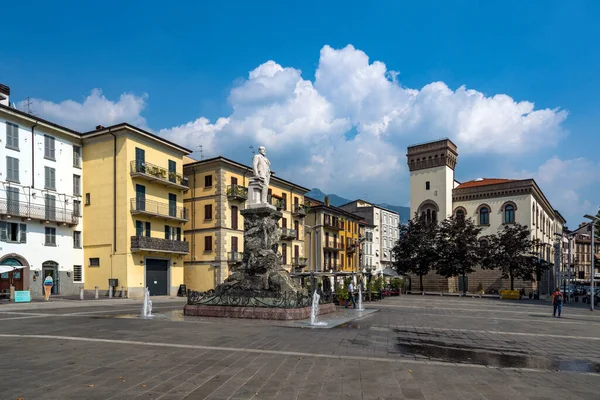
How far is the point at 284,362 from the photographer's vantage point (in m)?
9.39

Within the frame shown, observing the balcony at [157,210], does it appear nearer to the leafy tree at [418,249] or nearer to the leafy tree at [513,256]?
the leafy tree at [418,249]

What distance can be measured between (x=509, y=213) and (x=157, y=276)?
144ft

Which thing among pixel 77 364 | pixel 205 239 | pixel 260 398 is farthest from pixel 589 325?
pixel 205 239

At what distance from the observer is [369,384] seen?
7.68 m

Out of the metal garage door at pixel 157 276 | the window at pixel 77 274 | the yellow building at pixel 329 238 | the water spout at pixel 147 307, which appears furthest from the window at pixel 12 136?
the yellow building at pixel 329 238

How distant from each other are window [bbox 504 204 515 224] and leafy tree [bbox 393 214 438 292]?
10083 millimetres

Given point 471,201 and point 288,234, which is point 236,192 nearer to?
point 288,234

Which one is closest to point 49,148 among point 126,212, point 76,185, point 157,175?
point 76,185

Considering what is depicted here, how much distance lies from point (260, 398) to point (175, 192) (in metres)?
38.1

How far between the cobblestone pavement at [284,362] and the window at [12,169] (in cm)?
2070

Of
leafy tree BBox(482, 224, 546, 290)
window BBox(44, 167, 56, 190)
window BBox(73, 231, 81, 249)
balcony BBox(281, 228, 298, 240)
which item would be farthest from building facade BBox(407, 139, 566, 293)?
window BBox(44, 167, 56, 190)

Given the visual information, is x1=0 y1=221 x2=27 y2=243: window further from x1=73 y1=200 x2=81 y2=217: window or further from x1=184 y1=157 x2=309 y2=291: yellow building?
x1=184 y1=157 x2=309 y2=291: yellow building

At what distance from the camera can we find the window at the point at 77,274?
3741 cm

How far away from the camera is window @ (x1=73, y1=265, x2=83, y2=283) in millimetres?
37406
